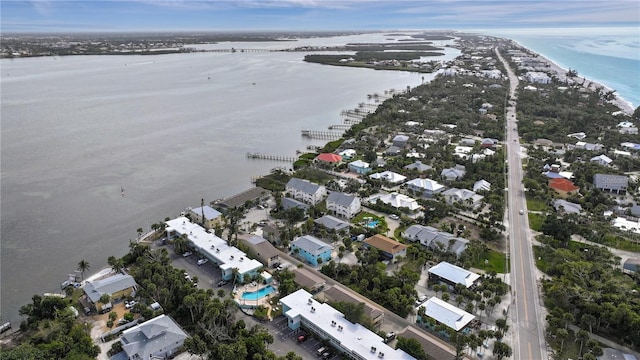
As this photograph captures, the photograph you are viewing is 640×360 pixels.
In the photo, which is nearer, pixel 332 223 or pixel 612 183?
pixel 332 223

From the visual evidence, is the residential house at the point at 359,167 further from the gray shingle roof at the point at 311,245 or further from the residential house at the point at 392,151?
the gray shingle roof at the point at 311,245

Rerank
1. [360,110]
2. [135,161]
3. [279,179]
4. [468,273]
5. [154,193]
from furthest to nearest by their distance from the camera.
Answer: [360,110] < [135,161] < [279,179] < [154,193] < [468,273]

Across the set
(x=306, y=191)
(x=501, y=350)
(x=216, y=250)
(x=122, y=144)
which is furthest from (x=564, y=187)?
(x=122, y=144)

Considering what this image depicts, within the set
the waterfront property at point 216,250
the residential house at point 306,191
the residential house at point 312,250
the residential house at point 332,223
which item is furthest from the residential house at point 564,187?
the waterfront property at point 216,250

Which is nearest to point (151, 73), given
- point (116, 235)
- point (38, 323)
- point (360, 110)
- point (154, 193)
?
point (360, 110)

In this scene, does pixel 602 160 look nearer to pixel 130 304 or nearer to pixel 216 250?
pixel 216 250

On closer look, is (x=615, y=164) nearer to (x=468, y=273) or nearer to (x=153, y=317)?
(x=468, y=273)

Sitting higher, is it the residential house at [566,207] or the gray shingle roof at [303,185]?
the gray shingle roof at [303,185]
